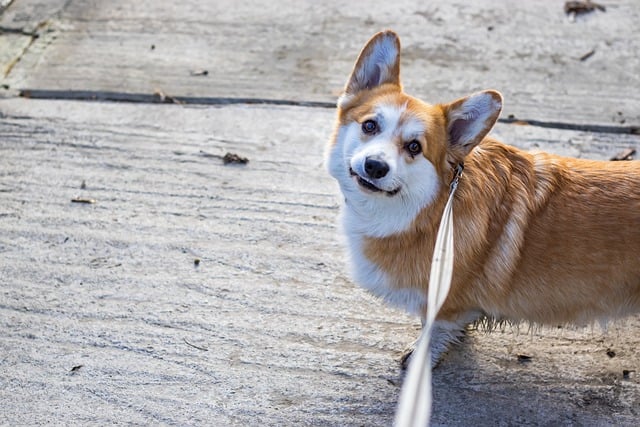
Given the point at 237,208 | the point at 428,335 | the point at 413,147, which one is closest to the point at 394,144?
the point at 413,147

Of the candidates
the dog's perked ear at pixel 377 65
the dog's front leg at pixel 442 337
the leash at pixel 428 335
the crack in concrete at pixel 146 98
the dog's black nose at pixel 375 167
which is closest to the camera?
the leash at pixel 428 335

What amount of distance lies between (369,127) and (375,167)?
258mm

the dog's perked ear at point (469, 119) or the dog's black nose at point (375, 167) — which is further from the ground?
the dog's perked ear at point (469, 119)

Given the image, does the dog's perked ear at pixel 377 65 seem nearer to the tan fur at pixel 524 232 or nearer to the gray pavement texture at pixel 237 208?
the tan fur at pixel 524 232

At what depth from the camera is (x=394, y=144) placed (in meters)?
2.80

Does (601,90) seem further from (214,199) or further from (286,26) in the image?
(214,199)

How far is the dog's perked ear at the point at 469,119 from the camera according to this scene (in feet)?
8.95

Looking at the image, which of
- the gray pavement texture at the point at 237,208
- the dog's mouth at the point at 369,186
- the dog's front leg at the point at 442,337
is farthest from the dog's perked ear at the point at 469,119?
the gray pavement texture at the point at 237,208

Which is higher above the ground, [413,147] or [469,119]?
[469,119]

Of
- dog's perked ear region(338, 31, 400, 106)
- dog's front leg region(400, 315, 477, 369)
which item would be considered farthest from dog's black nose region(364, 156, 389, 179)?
dog's front leg region(400, 315, 477, 369)

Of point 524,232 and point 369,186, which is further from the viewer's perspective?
point 524,232

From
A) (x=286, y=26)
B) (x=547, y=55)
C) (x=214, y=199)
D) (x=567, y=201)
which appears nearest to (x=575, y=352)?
(x=567, y=201)

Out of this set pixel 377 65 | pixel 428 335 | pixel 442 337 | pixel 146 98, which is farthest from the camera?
pixel 146 98

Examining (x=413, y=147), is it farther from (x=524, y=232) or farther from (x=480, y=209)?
(x=524, y=232)
